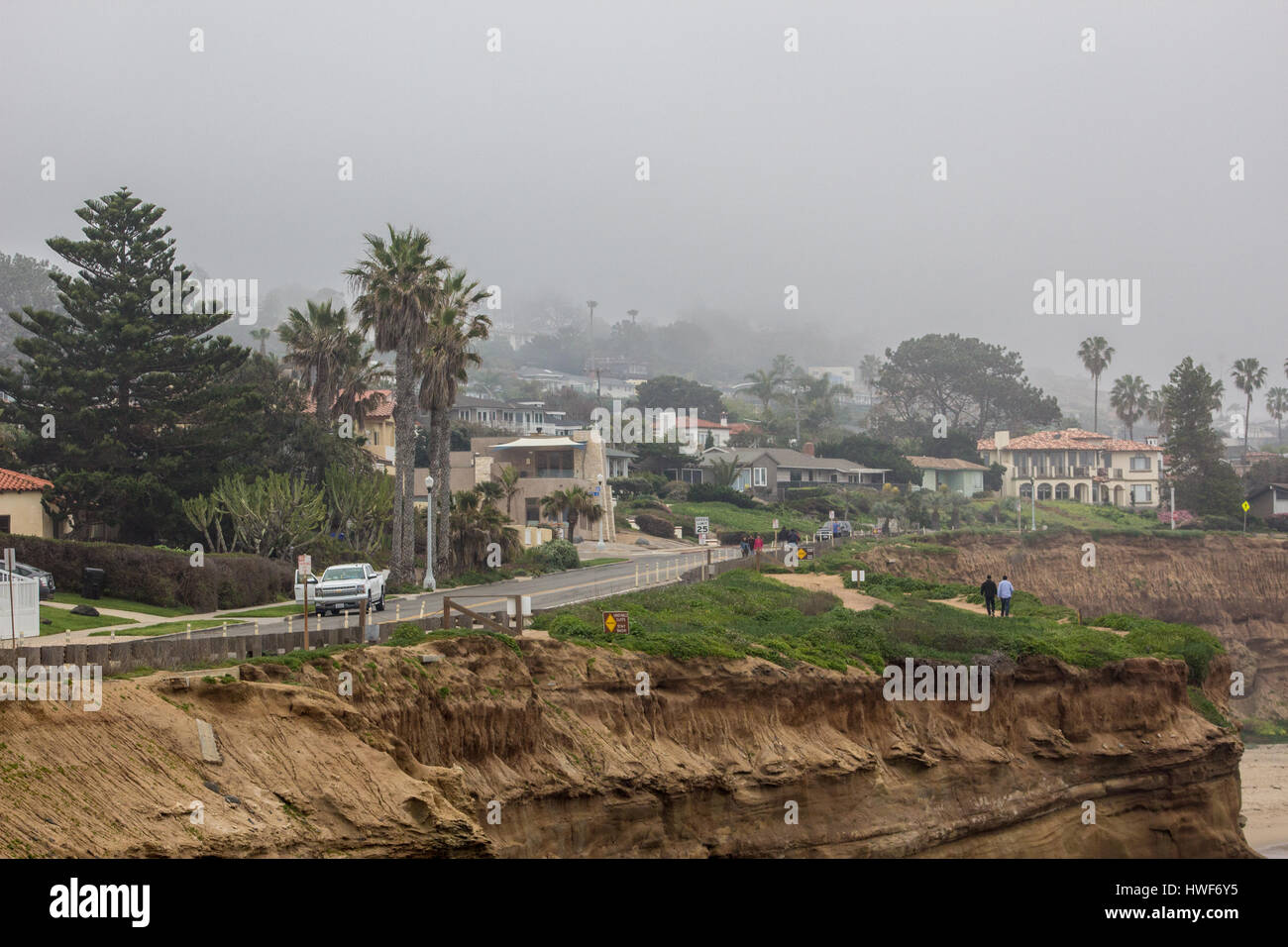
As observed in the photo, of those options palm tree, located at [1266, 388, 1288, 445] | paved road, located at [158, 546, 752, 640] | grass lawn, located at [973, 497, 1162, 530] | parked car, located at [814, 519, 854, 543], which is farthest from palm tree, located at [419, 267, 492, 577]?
palm tree, located at [1266, 388, 1288, 445]

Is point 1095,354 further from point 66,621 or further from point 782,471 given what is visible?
point 66,621

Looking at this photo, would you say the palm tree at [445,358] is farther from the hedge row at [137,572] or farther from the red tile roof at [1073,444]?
the red tile roof at [1073,444]

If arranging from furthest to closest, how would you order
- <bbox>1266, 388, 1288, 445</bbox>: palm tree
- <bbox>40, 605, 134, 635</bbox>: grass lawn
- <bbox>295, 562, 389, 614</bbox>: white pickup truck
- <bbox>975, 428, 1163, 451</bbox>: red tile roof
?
1. <bbox>1266, 388, 1288, 445</bbox>: palm tree
2. <bbox>975, 428, 1163, 451</bbox>: red tile roof
3. <bbox>295, 562, 389, 614</bbox>: white pickup truck
4. <bbox>40, 605, 134, 635</bbox>: grass lawn

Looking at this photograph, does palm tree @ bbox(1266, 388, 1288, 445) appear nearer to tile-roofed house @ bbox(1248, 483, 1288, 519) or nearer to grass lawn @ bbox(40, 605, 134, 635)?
tile-roofed house @ bbox(1248, 483, 1288, 519)

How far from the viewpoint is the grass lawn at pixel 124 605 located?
36000 millimetres

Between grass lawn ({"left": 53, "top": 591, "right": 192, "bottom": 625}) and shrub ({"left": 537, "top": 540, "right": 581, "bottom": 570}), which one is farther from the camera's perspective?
shrub ({"left": 537, "top": 540, "right": 581, "bottom": 570})

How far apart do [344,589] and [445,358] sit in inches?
590

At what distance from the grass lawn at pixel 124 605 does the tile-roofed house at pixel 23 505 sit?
25.6ft

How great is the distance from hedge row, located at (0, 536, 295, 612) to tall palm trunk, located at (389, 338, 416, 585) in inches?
301

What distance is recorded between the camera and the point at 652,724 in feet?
86.5

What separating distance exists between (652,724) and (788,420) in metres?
132

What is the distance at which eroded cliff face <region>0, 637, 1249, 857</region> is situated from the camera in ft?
55.2
